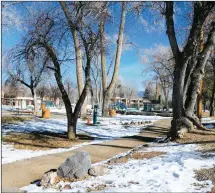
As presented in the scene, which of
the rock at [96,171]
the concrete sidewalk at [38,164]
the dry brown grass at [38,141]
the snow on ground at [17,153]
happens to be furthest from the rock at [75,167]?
the dry brown grass at [38,141]

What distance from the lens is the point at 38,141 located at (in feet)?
47.9

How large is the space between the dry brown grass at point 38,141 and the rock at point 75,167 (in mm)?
5345

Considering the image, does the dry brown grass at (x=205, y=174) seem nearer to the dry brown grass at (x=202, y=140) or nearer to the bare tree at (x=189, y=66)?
the dry brown grass at (x=202, y=140)

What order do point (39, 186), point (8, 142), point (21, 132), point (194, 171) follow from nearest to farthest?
point (39, 186) → point (194, 171) → point (8, 142) → point (21, 132)

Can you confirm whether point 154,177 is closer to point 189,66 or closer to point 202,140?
point 202,140

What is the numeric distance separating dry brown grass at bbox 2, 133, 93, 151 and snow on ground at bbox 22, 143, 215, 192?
4.93 m

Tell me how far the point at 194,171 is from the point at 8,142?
846 centimetres

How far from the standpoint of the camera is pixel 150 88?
106250 mm

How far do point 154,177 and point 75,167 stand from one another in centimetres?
171

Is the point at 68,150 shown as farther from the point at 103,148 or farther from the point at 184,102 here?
the point at 184,102

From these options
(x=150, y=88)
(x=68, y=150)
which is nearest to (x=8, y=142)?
(x=68, y=150)

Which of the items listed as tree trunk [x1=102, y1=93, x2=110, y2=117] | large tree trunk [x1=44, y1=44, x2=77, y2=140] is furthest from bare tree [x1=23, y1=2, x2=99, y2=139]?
tree trunk [x1=102, y1=93, x2=110, y2=117]

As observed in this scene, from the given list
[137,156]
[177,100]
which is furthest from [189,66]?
[137,156]

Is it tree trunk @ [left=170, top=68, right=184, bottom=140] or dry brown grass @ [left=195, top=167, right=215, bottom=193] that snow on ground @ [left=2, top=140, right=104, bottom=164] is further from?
dry brown grass @ [left=195, top=167, right=215, bottom=193]
